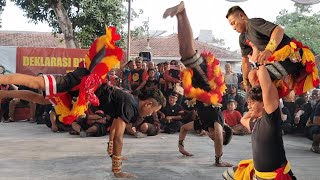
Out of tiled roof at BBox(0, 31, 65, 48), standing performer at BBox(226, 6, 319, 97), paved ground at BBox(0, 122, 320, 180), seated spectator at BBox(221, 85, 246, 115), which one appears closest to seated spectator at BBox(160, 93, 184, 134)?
paved ground at BBox(0, 122, 320, 180)

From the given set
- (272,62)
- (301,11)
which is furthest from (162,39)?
(272,62)

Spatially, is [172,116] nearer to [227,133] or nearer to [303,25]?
[227,133]

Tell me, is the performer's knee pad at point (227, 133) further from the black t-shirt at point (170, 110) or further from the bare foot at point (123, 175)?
the black t-shirt at point (170, 110)

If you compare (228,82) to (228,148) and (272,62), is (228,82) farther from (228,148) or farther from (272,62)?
(272,62)

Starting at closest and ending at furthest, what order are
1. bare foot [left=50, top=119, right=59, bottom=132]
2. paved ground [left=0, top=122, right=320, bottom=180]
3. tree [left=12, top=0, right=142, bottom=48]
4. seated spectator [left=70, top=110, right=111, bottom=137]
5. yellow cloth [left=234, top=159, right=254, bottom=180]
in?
yellow cloth [left=234, top=159, right=254, bottom=180] < paved ground [left=0, top=122, right=320, bottom=180] < seated spectator [left=70, top=110, right=111, bottom=137] < bare foot [left=50, top=119, right=59, bottom=132] < tree [left=12, top=0, right=142, bottom=48]

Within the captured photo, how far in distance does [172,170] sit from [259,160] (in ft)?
8.05

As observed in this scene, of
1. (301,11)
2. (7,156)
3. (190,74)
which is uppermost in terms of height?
(301,11)

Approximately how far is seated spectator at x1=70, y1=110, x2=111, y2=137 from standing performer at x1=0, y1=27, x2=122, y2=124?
352cm

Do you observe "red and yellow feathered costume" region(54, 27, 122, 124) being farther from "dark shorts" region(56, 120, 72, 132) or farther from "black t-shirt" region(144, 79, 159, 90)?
"dark shorts" region(56, 120, 72, 132)

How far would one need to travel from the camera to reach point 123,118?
491 cm

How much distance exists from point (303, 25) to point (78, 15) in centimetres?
1979

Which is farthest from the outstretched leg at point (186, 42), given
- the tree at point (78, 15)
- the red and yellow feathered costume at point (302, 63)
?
the tree at point (78, 15)

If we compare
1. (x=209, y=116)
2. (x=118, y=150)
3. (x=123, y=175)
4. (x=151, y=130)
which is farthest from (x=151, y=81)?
(x=123, y=175)

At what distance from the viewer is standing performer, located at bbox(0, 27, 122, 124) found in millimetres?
4320
